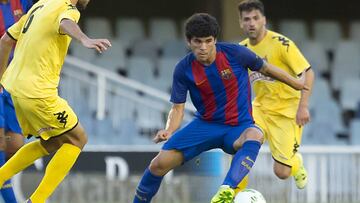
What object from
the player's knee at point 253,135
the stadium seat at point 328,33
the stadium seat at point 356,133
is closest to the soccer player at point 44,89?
the player's knee at point 253,135

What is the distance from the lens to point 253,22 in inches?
409

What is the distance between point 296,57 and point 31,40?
2.80 metres

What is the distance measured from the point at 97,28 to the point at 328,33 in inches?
146

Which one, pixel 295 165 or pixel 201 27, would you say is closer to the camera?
pixel 201 27

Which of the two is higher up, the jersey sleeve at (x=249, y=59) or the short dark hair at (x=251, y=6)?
the short dark hair at (x=251, y=6)

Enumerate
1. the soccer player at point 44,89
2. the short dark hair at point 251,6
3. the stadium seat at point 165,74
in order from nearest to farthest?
the soccer player at point 44,89, the short dark hair at point 251,6, the stadium seat at point 165,74

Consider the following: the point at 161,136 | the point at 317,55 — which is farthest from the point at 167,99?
the point at 161,136

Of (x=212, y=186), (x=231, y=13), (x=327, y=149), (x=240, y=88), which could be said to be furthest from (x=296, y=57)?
(x=231, y=13)

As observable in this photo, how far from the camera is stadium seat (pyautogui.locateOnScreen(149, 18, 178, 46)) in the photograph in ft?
59.3

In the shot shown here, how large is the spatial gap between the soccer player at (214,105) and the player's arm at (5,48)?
4.20 feet

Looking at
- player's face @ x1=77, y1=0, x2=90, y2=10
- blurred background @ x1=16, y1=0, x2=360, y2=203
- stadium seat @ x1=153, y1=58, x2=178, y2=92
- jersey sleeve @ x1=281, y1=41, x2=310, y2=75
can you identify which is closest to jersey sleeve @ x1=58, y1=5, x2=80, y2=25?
player's face @ x1=77, y1=0, x2=90, y2=10

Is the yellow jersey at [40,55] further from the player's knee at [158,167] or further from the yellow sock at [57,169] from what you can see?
the player's knee at [158,167]

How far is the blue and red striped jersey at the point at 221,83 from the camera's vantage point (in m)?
8.96

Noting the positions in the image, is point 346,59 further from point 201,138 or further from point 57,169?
point 57,169
